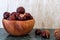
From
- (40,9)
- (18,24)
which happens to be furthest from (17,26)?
(40,9)

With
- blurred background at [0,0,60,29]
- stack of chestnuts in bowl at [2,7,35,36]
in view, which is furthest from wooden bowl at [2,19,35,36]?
blurred background at [0,0,60,29]

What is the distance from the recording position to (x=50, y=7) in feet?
4.12

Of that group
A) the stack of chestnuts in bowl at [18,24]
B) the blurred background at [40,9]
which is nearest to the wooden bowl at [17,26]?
the stack of chestnuts in bowl at [18,24]

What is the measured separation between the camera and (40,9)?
125cm

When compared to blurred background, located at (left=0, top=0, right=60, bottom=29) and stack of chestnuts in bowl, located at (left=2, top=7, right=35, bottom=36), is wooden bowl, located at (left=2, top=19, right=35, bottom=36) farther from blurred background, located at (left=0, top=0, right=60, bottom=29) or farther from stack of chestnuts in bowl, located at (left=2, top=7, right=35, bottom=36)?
blurred background, located at (left=0, top=0, right=60, bottom=29)

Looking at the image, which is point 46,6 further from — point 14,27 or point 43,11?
point 14,27

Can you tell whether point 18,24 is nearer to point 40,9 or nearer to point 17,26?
point 17,26

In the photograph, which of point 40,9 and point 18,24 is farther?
point 40,9

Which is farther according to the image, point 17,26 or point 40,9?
point 40,9

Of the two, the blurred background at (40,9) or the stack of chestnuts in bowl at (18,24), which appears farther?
the blurred background at (40,9)

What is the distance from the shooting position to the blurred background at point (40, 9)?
1.23m

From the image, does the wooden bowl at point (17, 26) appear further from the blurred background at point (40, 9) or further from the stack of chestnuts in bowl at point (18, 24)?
the blurred background at point (40, 9)

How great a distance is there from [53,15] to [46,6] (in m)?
0.10

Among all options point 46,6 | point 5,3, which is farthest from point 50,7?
point 5,3
